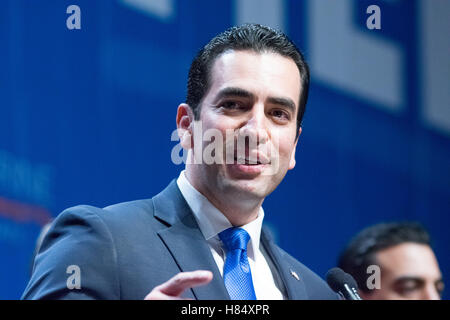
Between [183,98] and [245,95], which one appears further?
[183,98]

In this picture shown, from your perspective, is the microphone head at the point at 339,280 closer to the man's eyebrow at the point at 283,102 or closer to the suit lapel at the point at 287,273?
the suit lapel at the point at 287,273

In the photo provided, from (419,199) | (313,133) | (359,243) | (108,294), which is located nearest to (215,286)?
(108,294)

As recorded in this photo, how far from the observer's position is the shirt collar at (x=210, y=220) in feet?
6.36

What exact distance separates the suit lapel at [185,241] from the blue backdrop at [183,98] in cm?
183

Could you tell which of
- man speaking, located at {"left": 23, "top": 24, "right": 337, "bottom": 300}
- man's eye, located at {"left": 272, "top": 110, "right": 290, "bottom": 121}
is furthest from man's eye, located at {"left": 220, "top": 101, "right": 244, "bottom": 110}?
man's eye, located at {"left": 272, "top": 110, "right": 290, "bottom": 121}

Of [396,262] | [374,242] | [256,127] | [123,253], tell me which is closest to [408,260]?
[396,262]

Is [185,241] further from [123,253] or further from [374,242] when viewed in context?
[374,242]

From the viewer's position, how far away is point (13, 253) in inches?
144

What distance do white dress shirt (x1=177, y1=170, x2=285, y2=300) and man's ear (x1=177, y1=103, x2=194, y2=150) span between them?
0.11 metres

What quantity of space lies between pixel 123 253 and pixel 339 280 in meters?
0.59

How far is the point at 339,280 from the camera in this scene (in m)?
1.90

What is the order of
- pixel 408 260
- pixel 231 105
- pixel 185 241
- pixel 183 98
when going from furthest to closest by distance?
pixel 183 98 → pixel 408 260 → pixel 231 105 → pixel 185 241

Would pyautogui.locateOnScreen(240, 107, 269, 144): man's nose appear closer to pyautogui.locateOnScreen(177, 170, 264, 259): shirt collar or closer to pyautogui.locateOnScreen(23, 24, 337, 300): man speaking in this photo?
pyautogui.locateOnScreen(23, 24, 337, 300): man speaking

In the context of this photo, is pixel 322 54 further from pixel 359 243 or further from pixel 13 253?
Answer: pixel 13 253
